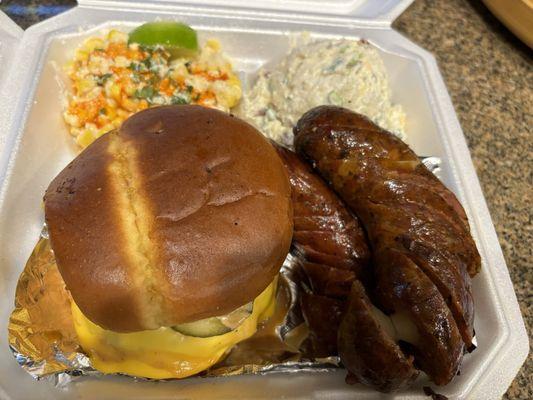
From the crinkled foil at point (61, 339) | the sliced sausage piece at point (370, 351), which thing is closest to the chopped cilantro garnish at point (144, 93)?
the crinkled foil at point (61, 339)

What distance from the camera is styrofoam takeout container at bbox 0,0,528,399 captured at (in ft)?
5.09

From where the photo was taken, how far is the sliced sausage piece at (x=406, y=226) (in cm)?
133

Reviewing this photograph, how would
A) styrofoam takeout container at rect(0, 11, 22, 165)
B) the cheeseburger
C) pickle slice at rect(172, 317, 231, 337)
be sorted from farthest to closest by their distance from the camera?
styrofoam takeout container at rect(0, 11, 22, 165) < pickle slice at rect(172, 317, 231, 337) < the cheeseburger

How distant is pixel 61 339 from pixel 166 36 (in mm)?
1455

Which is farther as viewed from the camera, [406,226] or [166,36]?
[166,36]

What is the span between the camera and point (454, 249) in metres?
1.45

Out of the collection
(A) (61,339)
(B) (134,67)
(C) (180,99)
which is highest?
(B) (134,67)

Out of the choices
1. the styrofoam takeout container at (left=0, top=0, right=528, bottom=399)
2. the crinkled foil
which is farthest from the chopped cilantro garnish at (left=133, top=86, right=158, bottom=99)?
the crinkled foil

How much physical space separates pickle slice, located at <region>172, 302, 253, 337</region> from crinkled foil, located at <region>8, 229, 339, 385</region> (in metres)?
0.18

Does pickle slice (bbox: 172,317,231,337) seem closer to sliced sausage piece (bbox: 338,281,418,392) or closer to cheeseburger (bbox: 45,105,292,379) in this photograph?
cheeseburger (bbox: 45,105,292,379)

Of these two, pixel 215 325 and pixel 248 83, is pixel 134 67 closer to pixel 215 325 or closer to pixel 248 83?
pixel 248 83

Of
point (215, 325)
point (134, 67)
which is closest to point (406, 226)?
point (215, 325)

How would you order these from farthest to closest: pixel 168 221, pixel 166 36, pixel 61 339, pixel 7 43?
1. pixel 166 36
2. pixel 7 43
3. pixel 61 339
4. pixel 168 221

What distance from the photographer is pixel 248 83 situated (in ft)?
8.43
